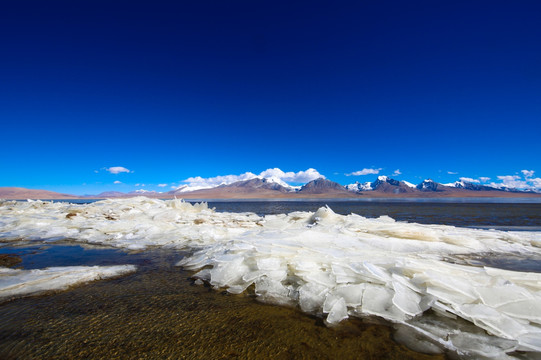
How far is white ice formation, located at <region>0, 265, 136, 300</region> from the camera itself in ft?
9.60

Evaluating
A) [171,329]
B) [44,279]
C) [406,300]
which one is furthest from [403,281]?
[44,279]

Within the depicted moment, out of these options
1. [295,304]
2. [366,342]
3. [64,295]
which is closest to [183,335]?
[295,304]

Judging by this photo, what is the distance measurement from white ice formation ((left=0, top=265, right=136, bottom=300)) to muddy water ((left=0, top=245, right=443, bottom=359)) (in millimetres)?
213

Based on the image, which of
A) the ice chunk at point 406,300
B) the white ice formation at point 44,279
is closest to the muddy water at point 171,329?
the white ice formation at point 44,279

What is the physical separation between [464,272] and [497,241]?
4.07 meters

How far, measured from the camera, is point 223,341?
2051 mm

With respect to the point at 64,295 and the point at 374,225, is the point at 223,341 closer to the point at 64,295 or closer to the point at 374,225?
the point at 64,295

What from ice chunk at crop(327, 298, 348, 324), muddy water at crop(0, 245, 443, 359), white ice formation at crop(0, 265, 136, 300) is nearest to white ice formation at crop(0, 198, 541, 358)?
ice chunk at crop(327, 298, 348, 324)

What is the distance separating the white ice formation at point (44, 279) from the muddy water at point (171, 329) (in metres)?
0.21

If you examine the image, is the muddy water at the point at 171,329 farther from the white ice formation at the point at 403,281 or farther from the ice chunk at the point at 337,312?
the white ice formation at the point at 403,281

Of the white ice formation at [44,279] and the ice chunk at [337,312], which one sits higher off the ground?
the white ice formation at [44,279]

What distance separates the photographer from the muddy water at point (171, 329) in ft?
6.14

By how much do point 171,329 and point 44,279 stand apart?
2.44 metres

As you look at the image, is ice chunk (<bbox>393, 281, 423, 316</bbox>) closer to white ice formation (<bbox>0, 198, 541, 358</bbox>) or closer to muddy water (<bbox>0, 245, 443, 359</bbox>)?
white ice formation (<bbox>0, 198, 541, 358</bbox>)
